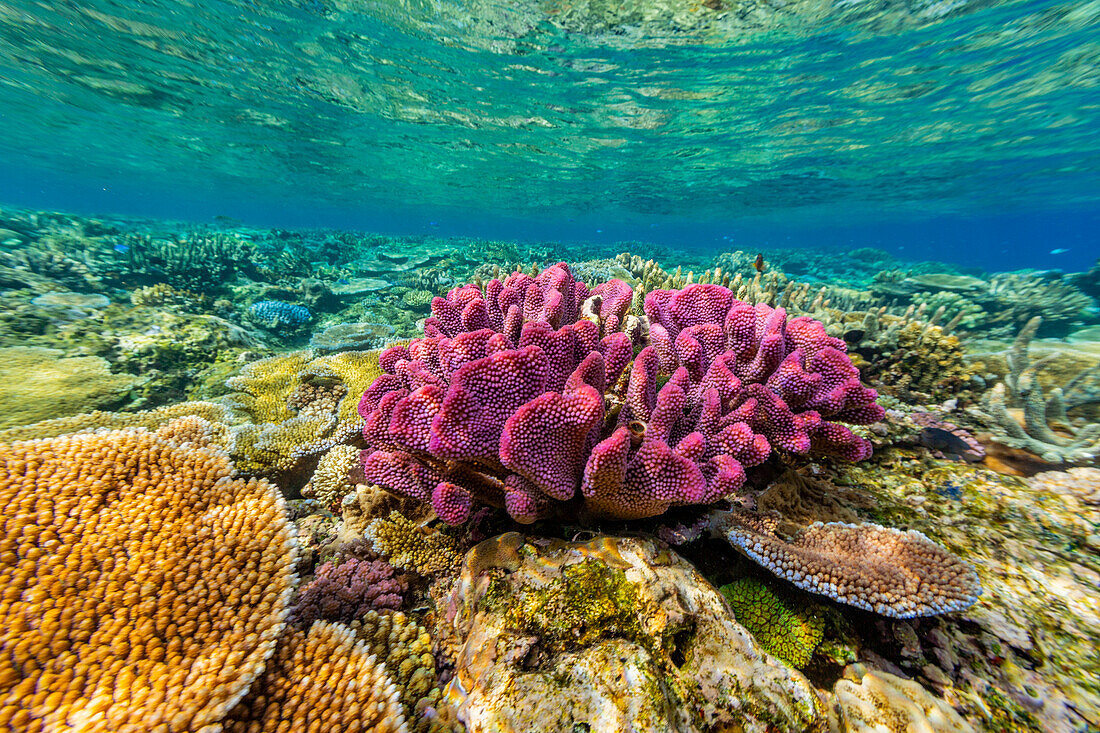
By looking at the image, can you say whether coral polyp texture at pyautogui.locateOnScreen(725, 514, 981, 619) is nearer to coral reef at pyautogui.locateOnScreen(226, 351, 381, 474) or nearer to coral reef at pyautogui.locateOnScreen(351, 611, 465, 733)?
coral reef at pyautogui.locateOnScreen(351, 611, 465, 733)

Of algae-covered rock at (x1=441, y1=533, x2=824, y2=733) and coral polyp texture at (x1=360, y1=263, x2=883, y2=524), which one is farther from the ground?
coral polyp texture at (x1=360, y1=263, x2=883, y2=524)

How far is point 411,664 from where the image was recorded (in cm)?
180

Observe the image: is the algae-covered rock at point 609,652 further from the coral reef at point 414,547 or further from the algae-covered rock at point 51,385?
the algae-covered rock at point 51,385

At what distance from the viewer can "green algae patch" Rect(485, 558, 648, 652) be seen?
4.80ft

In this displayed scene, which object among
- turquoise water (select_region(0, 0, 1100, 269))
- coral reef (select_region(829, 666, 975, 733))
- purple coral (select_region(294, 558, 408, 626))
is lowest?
purple coral (select_region(294, 558, 408, 626))

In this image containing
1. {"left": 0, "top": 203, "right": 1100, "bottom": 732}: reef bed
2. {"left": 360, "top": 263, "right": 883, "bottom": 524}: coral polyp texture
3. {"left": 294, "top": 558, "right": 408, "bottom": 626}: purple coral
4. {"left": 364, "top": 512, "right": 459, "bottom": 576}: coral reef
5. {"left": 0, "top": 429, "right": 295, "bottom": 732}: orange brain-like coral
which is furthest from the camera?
{"left": 364, "top": 512, "right": 459, "bottom": 576}: coral reef

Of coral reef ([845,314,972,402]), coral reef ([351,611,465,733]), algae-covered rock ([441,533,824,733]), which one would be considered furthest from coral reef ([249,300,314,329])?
coral reef ([845,314,972,402])

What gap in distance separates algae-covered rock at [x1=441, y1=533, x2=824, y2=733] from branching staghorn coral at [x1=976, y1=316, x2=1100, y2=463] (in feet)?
10.4

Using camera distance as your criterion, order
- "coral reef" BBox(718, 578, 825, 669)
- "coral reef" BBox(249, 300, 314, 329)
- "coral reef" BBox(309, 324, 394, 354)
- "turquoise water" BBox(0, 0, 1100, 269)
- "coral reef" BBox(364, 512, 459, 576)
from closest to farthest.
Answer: "coral reef" BBox(718, 578, 825, 669), "coral reef" BBox(364, 512, 459, 576), "coral reef" BBox(309, 324, 394, 354), "coral reef" BBox(249, 300, 314, 329), "turquoise water" BBox(0, 0, 1100, 269)

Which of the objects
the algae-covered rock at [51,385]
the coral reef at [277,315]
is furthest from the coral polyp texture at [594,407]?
the coral reef at [277,315]

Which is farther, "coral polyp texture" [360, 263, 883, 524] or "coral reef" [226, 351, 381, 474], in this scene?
"coral reef" [226, 351, 381, 474]

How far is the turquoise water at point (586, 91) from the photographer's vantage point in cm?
1427

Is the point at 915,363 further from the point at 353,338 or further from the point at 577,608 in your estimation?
the point at 353,338

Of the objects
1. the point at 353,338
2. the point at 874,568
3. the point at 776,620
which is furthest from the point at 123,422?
the point at 874,568
